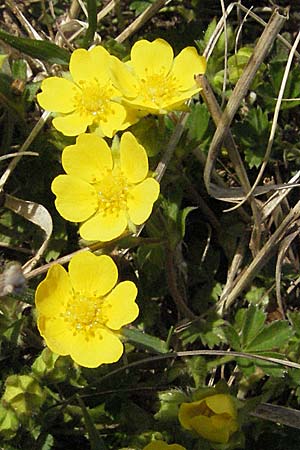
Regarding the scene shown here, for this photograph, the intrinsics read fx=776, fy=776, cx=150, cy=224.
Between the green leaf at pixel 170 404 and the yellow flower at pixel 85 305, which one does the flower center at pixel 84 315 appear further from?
the green leaf at pixel 170 404

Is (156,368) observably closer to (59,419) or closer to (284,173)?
(59,419)

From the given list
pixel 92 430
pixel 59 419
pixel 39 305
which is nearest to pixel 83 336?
pixel 39 305

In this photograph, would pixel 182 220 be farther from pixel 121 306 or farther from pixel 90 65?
pixel 90 65


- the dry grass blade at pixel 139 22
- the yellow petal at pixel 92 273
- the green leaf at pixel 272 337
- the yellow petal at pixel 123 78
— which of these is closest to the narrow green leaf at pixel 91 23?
the dry grass blade at pixel 139 22

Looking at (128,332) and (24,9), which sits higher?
(24,9)

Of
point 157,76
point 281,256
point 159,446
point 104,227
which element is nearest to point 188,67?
point 157,76

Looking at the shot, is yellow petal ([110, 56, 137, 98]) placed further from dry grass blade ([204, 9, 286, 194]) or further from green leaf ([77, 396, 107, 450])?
green leaf ([77, 396, 107, 450])
